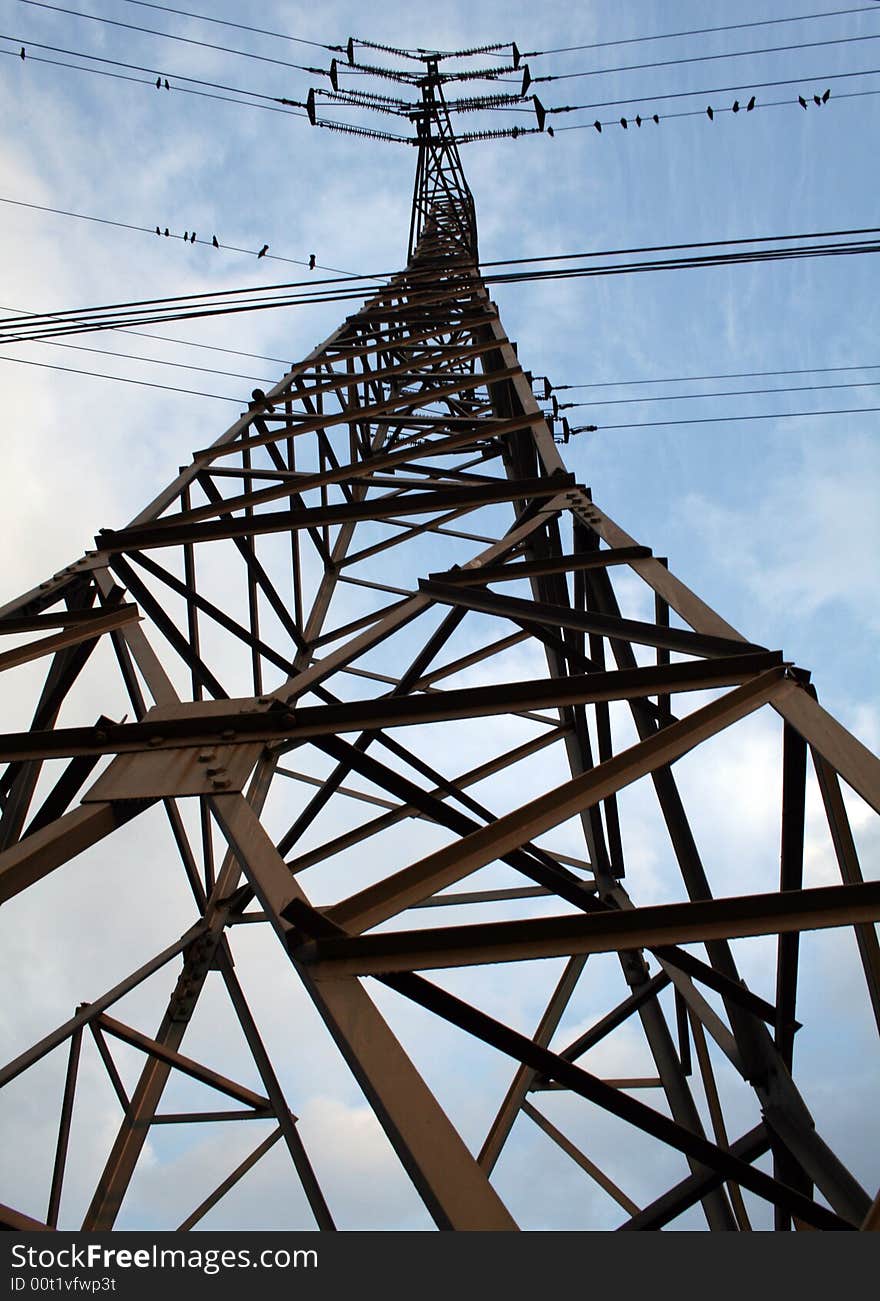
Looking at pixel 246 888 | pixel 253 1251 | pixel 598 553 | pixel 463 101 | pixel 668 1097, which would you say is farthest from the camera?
pixel 463 101

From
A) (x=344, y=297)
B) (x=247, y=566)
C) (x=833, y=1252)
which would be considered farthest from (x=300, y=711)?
(x=344, y=297)

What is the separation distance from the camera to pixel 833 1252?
2068 millimetres

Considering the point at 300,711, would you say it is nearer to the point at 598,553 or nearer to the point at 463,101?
the point at 598,553

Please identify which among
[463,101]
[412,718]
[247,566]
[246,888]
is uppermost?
[463,101]

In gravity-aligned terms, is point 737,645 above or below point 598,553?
below

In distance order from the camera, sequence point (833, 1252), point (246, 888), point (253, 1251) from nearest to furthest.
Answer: point (833, 1252), point (253, 1251), point (246, 888)

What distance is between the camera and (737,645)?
392cm

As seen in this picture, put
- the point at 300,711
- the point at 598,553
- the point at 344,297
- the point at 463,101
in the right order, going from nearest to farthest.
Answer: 1. the point at 300,711
2. the point at 598,553
3. the point at 344,297
4. the point at 463,101

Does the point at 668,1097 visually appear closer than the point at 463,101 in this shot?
Yes

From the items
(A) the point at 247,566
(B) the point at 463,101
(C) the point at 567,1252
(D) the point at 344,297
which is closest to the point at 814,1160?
(C) the point at 567,1252

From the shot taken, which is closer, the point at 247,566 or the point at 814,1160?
the point at 814,1160

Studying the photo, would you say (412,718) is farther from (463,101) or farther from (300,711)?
(463,101)

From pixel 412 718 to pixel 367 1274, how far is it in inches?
81.2

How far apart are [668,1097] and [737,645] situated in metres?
2.96
